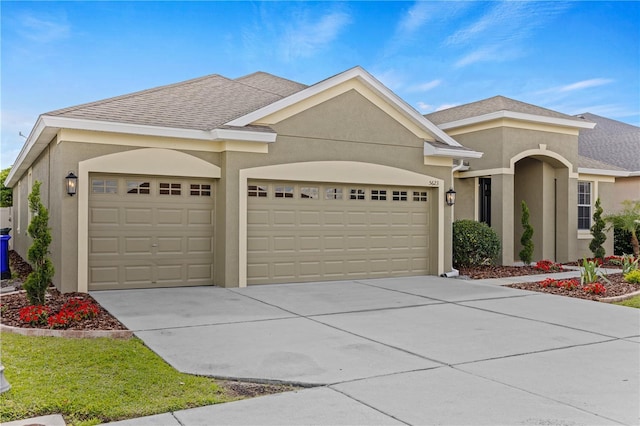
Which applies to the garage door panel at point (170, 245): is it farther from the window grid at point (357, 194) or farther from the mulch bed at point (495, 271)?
the mulch bed at point (495, 271)

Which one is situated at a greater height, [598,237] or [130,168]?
[130,168]

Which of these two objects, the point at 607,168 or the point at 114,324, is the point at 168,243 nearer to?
the point at 114,324

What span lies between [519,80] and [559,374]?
678 inches

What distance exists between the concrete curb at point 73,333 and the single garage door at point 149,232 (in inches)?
143

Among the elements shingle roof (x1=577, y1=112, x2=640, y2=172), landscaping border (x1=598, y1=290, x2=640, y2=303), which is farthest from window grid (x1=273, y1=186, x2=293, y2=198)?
shingle roof (x1=577, y1=112, x2=640, y2=172)

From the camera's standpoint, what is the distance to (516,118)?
1672cm

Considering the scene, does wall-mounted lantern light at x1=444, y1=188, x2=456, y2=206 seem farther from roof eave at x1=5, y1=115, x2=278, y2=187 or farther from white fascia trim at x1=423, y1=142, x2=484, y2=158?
roof eave at x1=5, y1=115, x2=278, y2=187

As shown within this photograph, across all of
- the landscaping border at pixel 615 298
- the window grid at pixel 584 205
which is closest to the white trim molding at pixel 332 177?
the landscaping border at pixel 615 298

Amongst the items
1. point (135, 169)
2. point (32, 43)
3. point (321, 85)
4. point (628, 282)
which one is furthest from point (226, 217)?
point (628, 282)

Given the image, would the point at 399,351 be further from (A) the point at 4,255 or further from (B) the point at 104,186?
(A) the point at 4,255

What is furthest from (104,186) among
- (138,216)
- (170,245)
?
(170,245)

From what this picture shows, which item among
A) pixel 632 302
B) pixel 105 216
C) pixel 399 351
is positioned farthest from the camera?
pixel 105 216

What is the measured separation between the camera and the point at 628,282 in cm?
1304

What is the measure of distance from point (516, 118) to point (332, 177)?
7063mm
